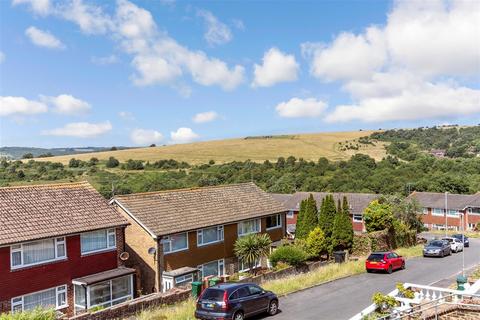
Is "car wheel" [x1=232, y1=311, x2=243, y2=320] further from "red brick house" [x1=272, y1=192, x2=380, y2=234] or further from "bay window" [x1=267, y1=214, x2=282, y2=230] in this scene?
"red brick house" [x1=272, y1=192, x2=380, y2=234]

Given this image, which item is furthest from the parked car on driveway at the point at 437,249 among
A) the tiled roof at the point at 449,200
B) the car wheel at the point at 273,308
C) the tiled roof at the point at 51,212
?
the tiled roof at the point at 449,200

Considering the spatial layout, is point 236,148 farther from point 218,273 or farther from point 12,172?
point 218,273

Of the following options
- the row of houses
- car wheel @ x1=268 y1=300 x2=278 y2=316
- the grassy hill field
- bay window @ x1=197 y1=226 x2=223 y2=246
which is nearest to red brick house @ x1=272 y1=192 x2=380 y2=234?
the row of houses

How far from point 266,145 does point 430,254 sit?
9766 centimetres

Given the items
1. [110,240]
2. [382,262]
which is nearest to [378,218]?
[382,262]

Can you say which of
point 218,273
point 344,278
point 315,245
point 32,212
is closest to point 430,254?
point 315,245

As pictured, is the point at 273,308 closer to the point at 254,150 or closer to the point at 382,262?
the point at 382,262

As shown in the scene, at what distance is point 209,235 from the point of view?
111 feet

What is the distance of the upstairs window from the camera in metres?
30.5

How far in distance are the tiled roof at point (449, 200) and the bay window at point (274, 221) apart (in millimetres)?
42667

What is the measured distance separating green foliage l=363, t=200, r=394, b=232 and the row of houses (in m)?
8.90

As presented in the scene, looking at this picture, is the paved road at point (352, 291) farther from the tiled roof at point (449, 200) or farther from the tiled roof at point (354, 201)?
the tiled roof at point (449, 200)

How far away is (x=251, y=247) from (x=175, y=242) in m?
5.52

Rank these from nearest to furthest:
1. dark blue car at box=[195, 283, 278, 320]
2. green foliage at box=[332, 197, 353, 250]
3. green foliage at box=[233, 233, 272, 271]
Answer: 1. dark blue car at box=[195, 283, 278, 320]
2. green foliage at box=[233, 233, 272, 271]
3. green foliage at box=[332, 197, 353, 250]
